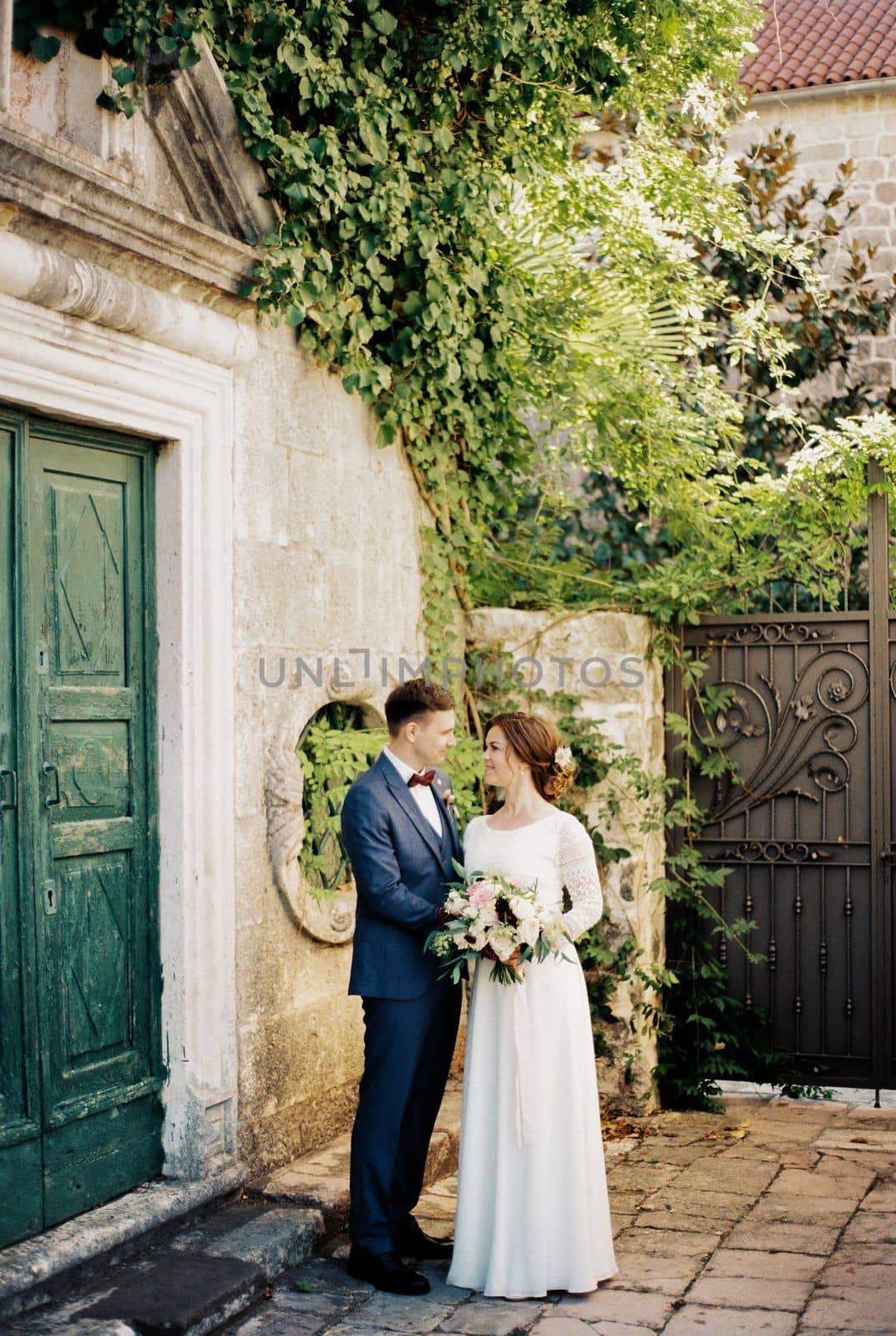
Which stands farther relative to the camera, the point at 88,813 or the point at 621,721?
the point at 621,721

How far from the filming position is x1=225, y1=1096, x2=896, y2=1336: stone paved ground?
3.90 metres

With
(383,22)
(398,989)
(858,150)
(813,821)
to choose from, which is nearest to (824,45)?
(858,150)

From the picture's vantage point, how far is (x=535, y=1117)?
411cm

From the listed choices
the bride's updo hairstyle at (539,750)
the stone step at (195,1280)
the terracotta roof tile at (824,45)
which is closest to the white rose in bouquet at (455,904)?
the bride's updo hairstyle at (539,750)

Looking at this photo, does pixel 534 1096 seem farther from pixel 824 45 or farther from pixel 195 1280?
pixel 824 45

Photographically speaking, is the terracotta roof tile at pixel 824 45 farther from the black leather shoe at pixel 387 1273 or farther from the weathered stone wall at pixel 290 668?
the black leather shoe at pixel 387 1273

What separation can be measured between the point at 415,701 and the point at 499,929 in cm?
78

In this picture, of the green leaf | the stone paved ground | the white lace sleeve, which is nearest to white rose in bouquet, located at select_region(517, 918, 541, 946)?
the white lace sleeve

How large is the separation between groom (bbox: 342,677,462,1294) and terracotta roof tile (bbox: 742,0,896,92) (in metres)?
8.18

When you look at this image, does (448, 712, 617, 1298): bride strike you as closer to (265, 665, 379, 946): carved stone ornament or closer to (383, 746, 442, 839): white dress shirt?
(383, 746, 442, 839): white dress shirt

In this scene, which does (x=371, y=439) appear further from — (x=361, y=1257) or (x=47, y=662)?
(x=361, y=1257)

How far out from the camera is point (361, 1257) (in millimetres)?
4238

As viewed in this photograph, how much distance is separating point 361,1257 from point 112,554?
2290 millimetres

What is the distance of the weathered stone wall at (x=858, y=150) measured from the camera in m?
10.8
